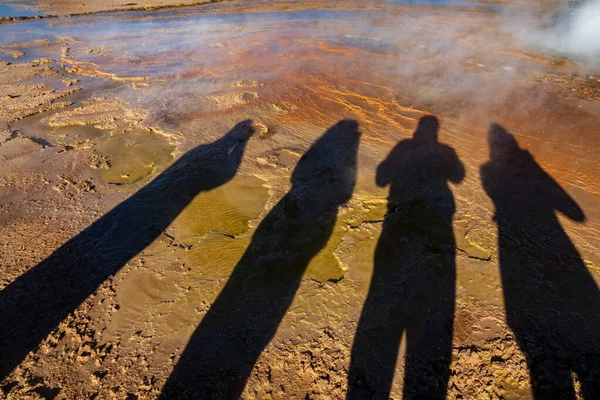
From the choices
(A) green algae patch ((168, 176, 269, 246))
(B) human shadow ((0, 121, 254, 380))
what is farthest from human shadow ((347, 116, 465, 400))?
(B) human shadow ((0, 121, 254, 380))

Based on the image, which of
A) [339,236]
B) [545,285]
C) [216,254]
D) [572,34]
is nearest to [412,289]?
[339,236]

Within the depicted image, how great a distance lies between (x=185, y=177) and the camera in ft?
20.1

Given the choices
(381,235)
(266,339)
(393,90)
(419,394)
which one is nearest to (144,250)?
(266,339)

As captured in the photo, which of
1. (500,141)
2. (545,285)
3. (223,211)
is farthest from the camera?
(500,141)

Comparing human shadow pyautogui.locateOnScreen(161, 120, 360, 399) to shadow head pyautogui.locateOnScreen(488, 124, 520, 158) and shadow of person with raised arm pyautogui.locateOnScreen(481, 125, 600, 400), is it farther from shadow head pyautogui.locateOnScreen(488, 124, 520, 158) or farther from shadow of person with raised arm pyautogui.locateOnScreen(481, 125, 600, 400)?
shadow head pyautogui.locateOnScreen(488, 124, 520, 158)

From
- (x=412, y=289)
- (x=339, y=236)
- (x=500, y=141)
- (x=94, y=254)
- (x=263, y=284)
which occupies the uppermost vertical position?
(x=500, y=141)

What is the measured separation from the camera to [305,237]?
4.73 m

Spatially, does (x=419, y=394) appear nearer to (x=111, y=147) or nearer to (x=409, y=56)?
(x=111, y=147)

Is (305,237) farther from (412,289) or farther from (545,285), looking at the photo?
(545,285)

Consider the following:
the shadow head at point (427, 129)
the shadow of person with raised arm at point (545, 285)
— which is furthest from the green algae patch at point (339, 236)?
the shadow head at point (427, 129)

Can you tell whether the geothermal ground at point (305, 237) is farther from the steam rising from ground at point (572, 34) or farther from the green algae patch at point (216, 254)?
the steam rising from ground at point (572, 34)

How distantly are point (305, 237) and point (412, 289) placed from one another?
167cm

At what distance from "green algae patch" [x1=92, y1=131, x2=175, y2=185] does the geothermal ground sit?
49 mm

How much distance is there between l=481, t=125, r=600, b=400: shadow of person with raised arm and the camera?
10.1 feet
